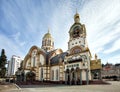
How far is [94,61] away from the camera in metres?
30.1

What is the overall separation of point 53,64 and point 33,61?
403 inches

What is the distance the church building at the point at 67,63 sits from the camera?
101 feet

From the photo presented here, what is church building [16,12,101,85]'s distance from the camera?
30.8 metres

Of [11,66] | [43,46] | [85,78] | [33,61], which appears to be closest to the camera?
[85,78]

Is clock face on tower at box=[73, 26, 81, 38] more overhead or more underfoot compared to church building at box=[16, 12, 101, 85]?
more overhead

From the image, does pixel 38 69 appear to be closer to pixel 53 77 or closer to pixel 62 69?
pixel 53 77

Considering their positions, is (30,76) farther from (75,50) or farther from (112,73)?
(112,73)

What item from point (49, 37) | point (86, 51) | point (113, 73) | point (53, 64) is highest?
point (49, 37)

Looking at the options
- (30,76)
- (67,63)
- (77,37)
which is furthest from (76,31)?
(30,76)

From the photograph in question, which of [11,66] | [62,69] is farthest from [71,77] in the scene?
[11,66]

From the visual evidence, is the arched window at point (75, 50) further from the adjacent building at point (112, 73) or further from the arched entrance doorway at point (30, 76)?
the adjacent building at point (112, 73)

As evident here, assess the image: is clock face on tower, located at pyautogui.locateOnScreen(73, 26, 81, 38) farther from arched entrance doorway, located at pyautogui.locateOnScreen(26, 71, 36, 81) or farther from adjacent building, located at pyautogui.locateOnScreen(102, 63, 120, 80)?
adjacent building, located at pyautogui.locateOnScreen(102, 63, 120, 80)

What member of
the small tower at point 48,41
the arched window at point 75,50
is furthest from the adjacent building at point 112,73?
the arched window at point 75,50

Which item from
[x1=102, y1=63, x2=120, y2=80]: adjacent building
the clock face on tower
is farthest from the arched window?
[x1=102, y1=63, x2=120, y2=80]: adjacent building
